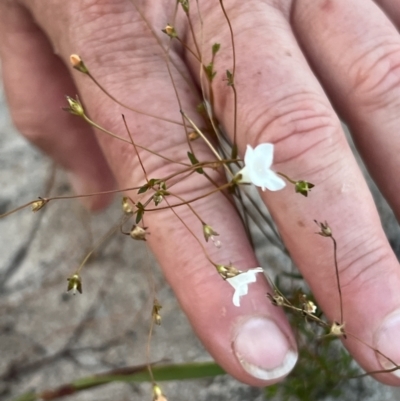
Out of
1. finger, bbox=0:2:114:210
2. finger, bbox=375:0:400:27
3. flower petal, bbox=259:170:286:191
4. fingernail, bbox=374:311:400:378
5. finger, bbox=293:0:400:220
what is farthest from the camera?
finger, bbox=0:2:114:210

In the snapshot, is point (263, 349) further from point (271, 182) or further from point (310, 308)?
point (271, 182)

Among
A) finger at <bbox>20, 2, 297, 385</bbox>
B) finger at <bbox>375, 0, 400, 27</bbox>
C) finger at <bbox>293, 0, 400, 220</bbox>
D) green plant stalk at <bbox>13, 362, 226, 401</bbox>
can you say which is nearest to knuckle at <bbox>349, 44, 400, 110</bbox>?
finger at <bbox>293, 0, 400, 220</bbox>

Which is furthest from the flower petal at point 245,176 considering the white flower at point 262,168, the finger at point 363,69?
the finger at point 363,69

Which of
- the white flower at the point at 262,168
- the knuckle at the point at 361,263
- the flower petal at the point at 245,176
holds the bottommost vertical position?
the knuckle at the point at 361,263

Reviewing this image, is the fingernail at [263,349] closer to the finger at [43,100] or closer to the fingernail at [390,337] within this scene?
the fingernail at [390,337]

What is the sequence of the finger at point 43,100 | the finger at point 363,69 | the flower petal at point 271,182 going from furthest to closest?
the finger at point 43,100 < the finger at point 363,69 < the flower petal at point 271,182

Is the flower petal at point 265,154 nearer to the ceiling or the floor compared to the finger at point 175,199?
nearer to the ceiling

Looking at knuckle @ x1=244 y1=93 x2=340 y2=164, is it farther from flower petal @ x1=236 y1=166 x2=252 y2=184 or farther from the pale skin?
flower petal @ x1=236 y1=166 x2=252 y2=184

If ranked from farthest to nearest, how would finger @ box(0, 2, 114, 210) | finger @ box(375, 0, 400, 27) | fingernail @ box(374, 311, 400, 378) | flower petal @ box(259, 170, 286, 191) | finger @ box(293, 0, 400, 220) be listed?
finger @ box(0, 2, 114, 210) → finger @ box(375, 0, 400, 27) → finger @ box(293, 0, 400, 220) → fingernail @ box(374, 311, 400, 378) → flower petal @ box(259, 170, 286, 191)
